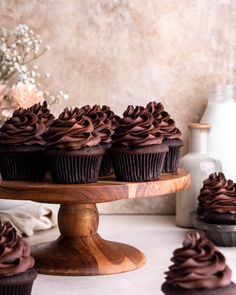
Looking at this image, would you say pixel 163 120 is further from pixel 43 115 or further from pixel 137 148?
pixel 43 115

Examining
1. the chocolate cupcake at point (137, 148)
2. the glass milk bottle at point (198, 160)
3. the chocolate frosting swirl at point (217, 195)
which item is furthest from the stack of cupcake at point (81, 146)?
the glass milk bottle at point (198, 160)

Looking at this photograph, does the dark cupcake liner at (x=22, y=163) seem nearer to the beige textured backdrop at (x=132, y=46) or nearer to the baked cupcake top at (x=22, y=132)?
the baked cupcake top at (x=22, y=132)

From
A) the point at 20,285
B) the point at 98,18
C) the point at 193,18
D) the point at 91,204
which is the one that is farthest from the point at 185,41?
the point at 20,285

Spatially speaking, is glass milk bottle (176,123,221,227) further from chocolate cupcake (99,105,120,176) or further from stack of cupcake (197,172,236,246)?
chocolate cupcake (99,105,120,176)

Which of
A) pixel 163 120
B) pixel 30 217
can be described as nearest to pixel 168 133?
pixel 163 120

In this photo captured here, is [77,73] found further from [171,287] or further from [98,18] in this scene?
[171,287]

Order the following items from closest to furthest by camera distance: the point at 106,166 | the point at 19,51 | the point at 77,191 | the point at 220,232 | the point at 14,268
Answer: the point at 14,268 → the point at 77,191 → the point at 106,166 → the point at 220,232 → the point at 19,51
